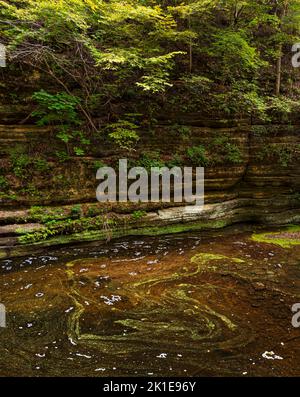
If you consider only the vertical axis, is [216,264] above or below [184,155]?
below

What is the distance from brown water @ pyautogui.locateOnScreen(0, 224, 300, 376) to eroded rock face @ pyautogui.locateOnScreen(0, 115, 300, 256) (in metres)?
0.82

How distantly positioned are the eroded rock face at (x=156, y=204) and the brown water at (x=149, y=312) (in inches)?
32.2

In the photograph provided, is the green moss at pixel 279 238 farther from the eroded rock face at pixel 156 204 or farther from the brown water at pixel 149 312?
the eroded rock face at pixel 156 204

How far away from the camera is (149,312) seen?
18.6ft

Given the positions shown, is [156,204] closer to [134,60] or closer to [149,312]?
[134,60]

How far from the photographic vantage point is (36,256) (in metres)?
8.16

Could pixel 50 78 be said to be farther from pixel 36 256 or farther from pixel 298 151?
pixel 298 151

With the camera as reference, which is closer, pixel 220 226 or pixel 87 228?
pixel 87 228

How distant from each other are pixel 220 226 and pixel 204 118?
13.2ft

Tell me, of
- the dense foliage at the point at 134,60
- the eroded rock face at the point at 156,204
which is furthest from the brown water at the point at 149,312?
the dense foliage at the point at 134,60

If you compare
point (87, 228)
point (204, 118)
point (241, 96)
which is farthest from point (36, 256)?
point (241, 96)

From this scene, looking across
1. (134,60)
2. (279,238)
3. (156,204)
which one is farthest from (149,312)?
(134,60)

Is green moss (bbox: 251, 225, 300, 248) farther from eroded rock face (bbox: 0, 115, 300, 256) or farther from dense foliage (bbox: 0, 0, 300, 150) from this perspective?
dense foliage (bbox: 0, 0, 300, 150)
